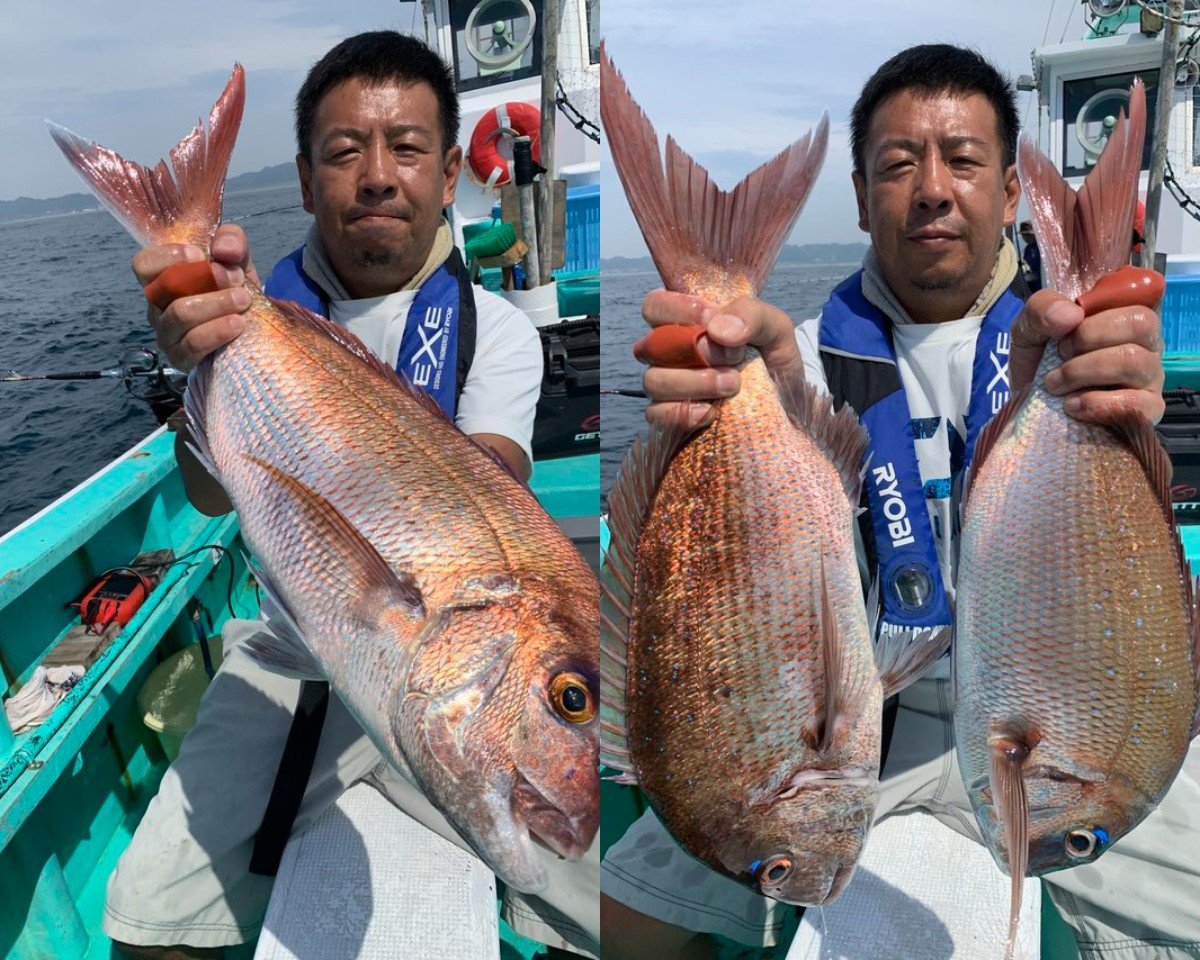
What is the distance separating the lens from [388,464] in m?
1.20

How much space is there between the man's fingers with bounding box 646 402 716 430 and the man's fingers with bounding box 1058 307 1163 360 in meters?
0.46

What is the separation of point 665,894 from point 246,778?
94 cm

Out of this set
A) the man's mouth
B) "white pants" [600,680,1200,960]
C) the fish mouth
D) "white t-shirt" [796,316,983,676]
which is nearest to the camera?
the fish mouth

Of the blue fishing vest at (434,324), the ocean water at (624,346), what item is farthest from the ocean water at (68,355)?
the ocean water at (624,346)

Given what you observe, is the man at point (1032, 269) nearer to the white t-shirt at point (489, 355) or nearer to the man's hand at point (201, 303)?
the white t-shirt at point (489, 355)

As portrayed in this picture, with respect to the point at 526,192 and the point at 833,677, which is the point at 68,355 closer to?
the point at 526,192

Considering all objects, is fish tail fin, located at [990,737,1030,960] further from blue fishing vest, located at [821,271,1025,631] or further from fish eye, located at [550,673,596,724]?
fish eye, located at [550,673,596,724]

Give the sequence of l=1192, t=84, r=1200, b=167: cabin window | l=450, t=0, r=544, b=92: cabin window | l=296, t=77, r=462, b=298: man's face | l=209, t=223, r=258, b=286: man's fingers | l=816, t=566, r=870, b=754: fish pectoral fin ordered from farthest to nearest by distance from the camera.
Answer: l=1192, t=84, r=1200, b=167: cabin window, l=450, t=0, r=544, b=92: cabin window, l=296, t=77, r=462, b=298: man's face, l=209, t=223, r=258, b=286: man's fingers, l=816, t=566, r=870, b=754: fish pectoral fin

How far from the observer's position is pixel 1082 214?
108 centimetres

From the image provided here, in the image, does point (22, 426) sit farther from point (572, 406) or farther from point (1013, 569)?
point (1013, 569)

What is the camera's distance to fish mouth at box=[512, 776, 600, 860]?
0.95 metres

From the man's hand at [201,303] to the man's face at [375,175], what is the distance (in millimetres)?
238

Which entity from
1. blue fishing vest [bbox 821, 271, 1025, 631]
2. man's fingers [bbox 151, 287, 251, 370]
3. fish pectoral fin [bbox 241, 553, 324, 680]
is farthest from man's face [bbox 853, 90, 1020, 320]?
fish pectoral fin [bbox 241, 553, 324, 680]

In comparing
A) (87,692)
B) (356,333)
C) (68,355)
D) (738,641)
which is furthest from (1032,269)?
(68,355)
